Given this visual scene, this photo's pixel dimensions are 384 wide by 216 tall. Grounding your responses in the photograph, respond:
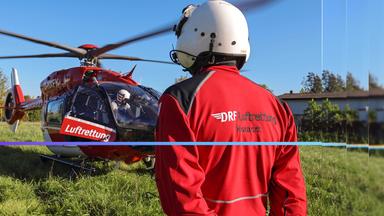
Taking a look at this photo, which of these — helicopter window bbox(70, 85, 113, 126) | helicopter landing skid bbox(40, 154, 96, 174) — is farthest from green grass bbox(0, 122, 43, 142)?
helicopter window bbox(70, 85, 113, 126)

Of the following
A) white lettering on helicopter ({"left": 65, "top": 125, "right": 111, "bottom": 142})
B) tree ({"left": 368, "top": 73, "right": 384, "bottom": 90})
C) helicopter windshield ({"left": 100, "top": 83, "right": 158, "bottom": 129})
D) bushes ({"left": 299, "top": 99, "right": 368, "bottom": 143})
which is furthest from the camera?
helicopter windshield ({"left": 100, "top": 83, "right": 158, "bottom": 129})

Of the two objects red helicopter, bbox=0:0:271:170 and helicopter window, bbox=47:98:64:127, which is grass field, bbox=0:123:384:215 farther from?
red helicopter, bbox=0:0:271:170

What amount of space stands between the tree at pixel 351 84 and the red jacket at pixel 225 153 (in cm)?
55

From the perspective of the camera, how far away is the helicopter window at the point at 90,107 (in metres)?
5.87

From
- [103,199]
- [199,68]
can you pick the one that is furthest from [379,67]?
[103,199]

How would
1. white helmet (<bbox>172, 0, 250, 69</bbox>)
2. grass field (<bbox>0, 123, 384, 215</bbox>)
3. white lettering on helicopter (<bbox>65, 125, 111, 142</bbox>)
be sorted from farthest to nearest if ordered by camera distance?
white lettering on helicopter (<bbox>65, 125, 111, 142</bbox>)
grass field (<bbox>0, 123, 384, 215</bbox>)
white helmet (<bbox>172, 0, 250, 69</bbox>)

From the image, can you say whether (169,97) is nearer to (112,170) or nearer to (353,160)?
(353,160)

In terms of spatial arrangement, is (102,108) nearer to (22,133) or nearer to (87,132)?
(87,132)

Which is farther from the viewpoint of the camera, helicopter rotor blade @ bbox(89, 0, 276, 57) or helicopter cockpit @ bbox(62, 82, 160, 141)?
helicopter cockpit @ bbox(62, 82, 160, 141)

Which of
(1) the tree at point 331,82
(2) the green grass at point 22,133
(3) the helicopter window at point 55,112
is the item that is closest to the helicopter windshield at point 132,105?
(3) the helicopter window at point 55,112

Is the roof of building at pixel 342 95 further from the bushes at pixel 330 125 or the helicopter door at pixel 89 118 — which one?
the helicopter door at pixel 89 118

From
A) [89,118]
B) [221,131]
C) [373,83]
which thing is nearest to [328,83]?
[373,83]

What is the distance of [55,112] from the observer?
6.52 m

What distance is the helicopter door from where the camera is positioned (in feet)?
18.5
